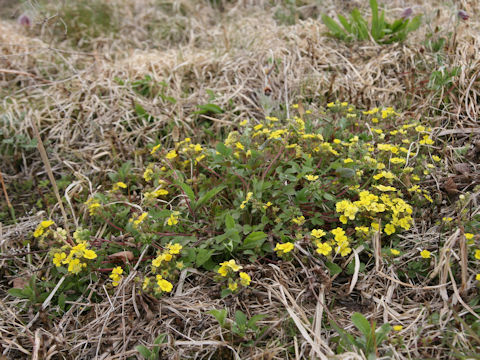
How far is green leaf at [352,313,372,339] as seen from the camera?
154 centimetres

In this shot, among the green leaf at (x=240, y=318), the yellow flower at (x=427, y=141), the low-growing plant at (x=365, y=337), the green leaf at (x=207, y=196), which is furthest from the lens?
the yellow flower at (x=427, y=141)

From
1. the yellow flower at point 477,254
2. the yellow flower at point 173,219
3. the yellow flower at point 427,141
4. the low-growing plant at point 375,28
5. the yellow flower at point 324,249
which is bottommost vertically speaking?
the yellow flower at point 477,254

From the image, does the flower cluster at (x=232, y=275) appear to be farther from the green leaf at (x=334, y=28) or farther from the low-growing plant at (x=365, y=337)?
the green leaf at (x=334, y=28)

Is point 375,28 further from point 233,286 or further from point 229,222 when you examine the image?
point 233,286

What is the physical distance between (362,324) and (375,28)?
261cm

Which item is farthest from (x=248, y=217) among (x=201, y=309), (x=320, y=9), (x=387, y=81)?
(x=320, y=9)

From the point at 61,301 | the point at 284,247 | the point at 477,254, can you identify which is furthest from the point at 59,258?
the point at 477,254

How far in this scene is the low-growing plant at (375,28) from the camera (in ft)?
10.6

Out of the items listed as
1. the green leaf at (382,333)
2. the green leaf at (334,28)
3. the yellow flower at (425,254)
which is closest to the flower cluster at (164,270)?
A: the green leaf at (382,333)

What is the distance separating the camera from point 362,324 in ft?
5.08

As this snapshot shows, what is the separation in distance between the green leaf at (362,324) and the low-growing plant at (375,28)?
8.35 ft

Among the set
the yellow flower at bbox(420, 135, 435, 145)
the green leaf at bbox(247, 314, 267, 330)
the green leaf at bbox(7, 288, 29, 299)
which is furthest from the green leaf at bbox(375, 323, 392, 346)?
the green leaf at bbox(7, 288, 29, 299)

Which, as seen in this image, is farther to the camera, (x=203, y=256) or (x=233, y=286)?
(x=203, y=256)

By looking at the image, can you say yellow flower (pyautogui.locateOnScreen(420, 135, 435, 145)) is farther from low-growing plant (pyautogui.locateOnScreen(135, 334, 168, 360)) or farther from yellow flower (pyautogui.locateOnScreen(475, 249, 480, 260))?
low-growing plant (pyautogui.locateOnScreen(135, 334, 168, 360))
